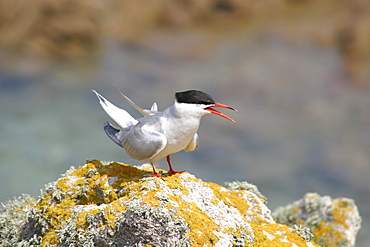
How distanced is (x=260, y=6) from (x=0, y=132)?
16.0 metres

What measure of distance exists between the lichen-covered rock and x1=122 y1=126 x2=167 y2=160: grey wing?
254 cm

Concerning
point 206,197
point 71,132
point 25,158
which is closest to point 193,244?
point 206,197

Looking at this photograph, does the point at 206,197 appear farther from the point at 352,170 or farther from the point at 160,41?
the point at 160,41

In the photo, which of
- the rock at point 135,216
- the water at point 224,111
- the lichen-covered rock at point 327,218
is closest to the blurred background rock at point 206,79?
the water at point 224,111

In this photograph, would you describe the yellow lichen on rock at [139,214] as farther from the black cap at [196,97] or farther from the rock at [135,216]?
the black cap at [196,97]

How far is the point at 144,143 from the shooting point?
4.38 m

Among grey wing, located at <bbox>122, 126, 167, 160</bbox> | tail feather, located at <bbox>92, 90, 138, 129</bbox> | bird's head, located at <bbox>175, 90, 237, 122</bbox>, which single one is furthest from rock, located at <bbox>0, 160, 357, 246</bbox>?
bird's head, located at <bbox>175, 90, 237, 122</bbox>

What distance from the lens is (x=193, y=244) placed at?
371cm

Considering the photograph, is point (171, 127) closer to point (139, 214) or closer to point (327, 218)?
point (139, 214)

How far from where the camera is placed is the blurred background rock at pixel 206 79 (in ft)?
52.9

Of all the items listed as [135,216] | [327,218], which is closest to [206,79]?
[327,218]

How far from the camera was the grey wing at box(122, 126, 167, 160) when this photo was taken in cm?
432

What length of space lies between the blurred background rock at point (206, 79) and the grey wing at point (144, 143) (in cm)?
953

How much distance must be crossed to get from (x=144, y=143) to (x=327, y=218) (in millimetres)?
3345
